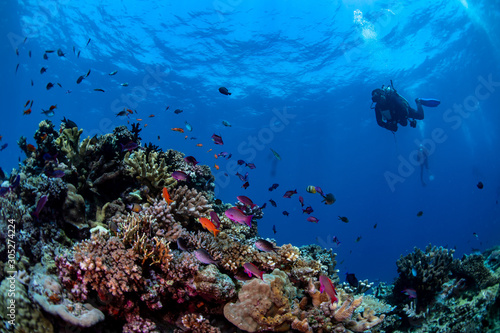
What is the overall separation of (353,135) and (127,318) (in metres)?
57.8

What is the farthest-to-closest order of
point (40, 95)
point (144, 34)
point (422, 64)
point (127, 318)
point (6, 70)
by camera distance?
point (40, 95) < point (6, 70) < point (422, 64) < point (144, 34) < point (127, 318)

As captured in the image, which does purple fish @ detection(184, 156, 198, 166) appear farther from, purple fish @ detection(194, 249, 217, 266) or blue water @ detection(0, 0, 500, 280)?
purple fish @ detection(194, 249, 217, 266)

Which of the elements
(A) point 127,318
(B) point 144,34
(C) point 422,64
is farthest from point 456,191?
(A) point 127,318

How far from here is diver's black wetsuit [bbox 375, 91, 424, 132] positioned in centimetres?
1328

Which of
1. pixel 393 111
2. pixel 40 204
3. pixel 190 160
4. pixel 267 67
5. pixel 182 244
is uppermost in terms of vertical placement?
pixel 267 67

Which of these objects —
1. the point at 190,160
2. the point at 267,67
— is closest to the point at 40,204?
the point at 190,160

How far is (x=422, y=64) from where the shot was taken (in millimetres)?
31766

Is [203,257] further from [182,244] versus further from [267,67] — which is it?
[267,67]

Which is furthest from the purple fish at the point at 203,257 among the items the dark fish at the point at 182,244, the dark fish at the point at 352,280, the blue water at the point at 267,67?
the blue water at the point at 267,67

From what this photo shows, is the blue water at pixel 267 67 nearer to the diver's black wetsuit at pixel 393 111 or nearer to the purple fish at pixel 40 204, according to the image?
the purple fish at pixel 40 204

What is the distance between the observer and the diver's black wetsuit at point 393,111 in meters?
13.3

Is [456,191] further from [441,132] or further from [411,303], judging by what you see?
[411,303]

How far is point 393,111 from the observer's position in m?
13.6

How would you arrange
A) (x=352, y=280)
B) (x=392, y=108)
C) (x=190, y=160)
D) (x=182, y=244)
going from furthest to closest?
1. (x=392, y=108)
2. (x=190, y=160)
3. (x=352, y=280)
4. (x=182, y=244)
